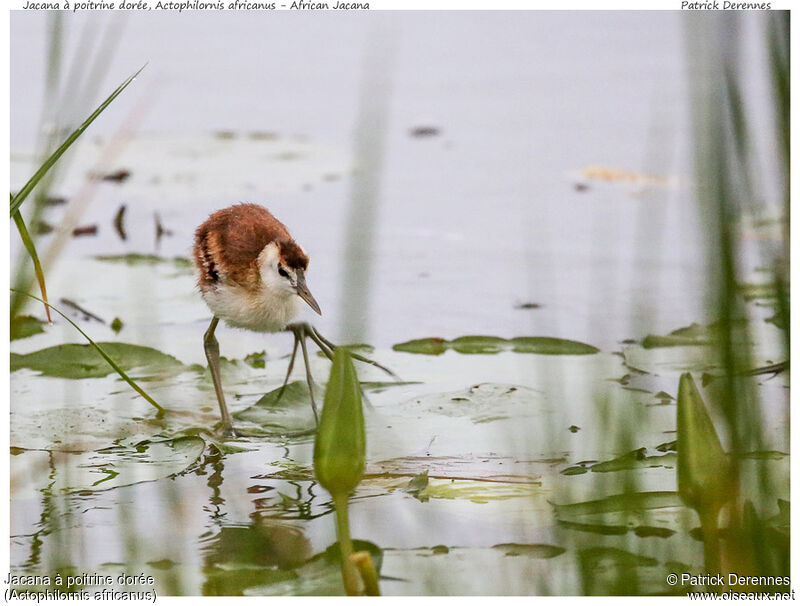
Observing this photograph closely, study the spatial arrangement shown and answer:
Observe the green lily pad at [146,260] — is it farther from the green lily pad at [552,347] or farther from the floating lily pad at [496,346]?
the green lily pad at [552,347]

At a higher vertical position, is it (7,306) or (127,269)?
(127,269)

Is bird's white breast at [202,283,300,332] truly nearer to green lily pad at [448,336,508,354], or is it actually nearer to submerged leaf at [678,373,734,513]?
green lily pad at [448,336,508,354]

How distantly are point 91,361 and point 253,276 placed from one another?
0.74 meters

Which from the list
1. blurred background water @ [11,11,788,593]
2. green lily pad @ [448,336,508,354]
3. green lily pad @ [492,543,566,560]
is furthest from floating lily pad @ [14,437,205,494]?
green lily pad @ [448,336,508,354]

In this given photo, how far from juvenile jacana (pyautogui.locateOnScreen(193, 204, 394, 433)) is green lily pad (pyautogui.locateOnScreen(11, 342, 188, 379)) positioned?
229mm

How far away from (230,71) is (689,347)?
4.85 metres

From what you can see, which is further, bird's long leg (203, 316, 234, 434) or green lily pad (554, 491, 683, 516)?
bird's long leg (203, 316, 234, 434)

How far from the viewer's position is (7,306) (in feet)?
10.9

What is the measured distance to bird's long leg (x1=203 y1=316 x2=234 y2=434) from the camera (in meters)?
3.95

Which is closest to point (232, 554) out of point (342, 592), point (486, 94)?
point (342, 592)

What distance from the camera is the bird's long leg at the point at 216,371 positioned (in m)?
3.95

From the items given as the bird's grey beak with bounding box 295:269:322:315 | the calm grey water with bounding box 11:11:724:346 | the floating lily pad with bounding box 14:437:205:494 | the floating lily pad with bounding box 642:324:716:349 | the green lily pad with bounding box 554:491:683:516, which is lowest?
the green lily pad with bounding box 554:491:683:516

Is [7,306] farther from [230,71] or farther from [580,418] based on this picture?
[230,71]

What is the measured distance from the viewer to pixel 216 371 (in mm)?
4160
